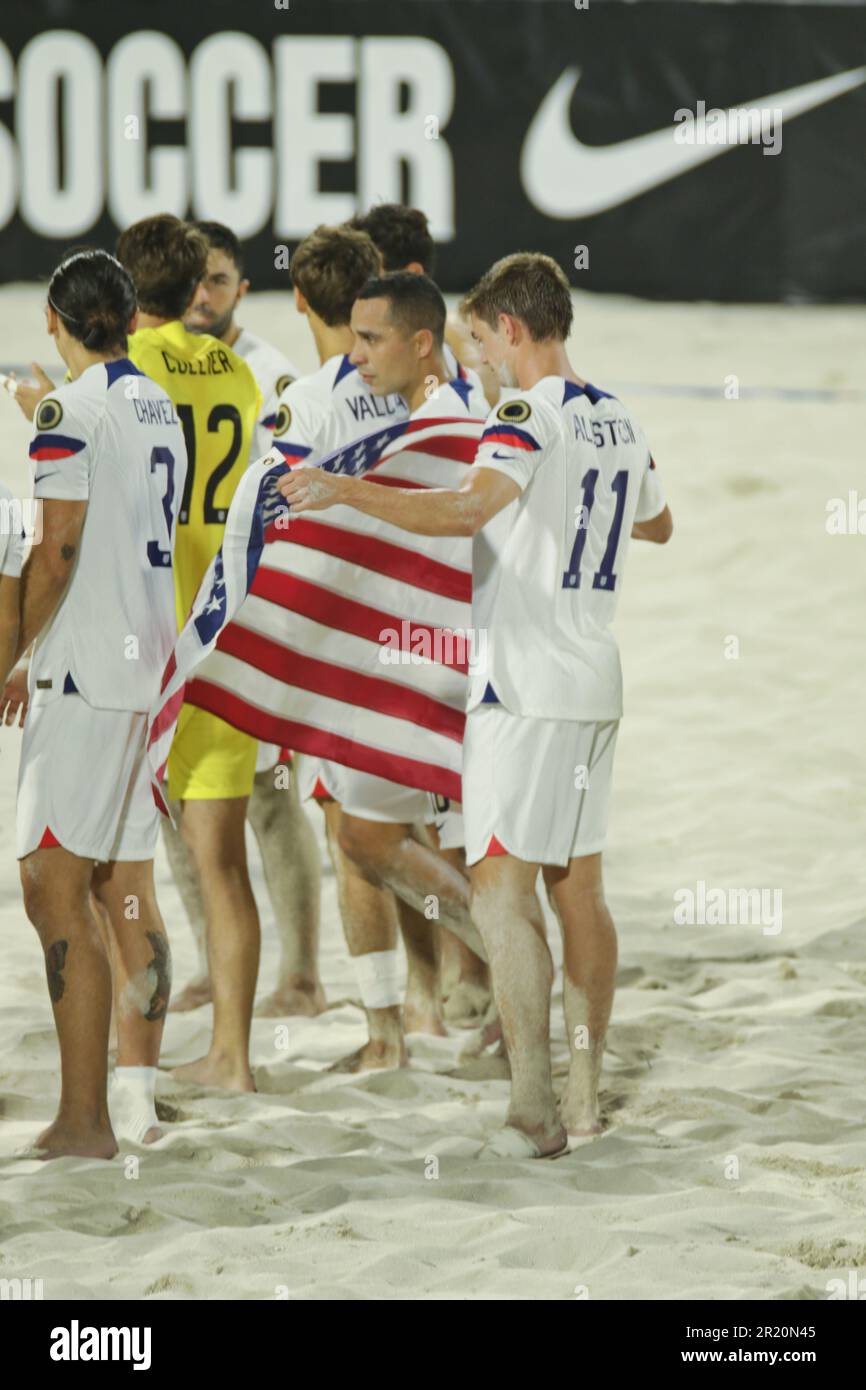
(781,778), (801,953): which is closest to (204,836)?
(801,953)

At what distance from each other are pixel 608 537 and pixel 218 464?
1176 millimetres

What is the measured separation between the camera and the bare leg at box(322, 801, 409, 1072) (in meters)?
5.17

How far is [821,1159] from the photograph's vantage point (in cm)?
446

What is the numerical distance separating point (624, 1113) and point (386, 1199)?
85cm

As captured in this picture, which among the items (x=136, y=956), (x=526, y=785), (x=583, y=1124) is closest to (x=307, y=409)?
(x=526, y=785)

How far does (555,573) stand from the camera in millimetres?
4508

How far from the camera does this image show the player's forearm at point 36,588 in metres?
4.30

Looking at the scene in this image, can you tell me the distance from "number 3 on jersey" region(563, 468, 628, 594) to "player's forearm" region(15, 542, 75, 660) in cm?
109

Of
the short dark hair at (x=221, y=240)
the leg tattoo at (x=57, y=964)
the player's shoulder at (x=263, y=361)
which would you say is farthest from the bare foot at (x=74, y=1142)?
the short dark hair at (x=221, y=240)

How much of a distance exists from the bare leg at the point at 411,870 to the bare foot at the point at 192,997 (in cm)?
88

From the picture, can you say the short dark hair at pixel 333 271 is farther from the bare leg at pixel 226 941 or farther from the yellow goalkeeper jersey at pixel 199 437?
the bare leg at pixel 226 941

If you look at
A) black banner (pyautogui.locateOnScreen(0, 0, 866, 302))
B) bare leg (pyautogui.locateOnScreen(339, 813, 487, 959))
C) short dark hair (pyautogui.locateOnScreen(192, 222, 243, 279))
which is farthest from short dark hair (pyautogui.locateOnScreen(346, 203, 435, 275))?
black banner (pyautogui.locateOnScreen(0, 0, 866, 302))

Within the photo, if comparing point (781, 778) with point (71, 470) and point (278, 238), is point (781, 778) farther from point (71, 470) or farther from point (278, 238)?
point (278, 238)

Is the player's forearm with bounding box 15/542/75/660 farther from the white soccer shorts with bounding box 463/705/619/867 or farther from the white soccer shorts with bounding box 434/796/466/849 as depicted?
the white soccer shorts with bounding box 434/796/466/849
